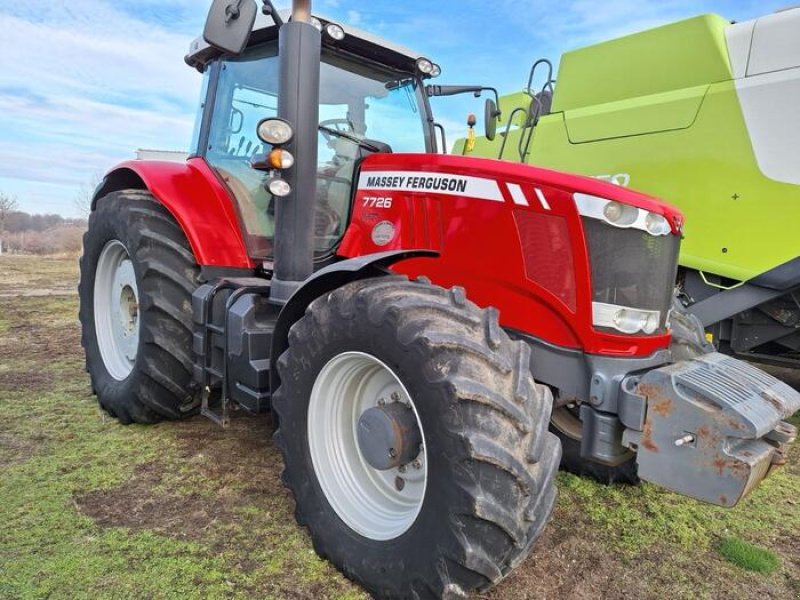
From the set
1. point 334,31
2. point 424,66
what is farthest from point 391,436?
point 424,66

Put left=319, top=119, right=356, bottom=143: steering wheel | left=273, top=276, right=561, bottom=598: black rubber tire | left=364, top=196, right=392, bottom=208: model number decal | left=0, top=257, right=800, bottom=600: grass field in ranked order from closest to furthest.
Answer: left=273, top=276, right=561, bottom=598: black rubber tire → left=0, top=257, right=800, bottom=600: grass field → left=364, top=196, right=392, bottom=208: model number decal → left=319, top=119, right=356, bottom=143: steering wheel

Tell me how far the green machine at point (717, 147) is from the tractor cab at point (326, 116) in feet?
1.77

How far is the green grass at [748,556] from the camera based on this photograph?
2418 millimetres

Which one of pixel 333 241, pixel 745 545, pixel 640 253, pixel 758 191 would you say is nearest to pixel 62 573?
pixel 333 241

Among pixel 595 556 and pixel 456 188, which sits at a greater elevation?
pixel 456 188

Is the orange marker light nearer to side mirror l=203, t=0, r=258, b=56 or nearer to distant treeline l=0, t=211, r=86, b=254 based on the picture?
side mirror l=203, t=0, r=258, b=56

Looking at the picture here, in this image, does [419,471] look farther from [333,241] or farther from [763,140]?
[763,140]

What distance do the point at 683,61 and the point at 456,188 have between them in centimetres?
293

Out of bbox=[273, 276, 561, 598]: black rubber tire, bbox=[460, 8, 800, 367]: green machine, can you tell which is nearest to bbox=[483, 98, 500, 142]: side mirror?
bbox=[460, 8, 800, 367]: green machine

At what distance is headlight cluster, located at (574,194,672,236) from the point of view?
2.22m

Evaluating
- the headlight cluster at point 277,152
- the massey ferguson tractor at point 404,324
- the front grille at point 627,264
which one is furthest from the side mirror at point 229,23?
the front grille at point 627,264

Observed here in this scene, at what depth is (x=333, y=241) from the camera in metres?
3.23

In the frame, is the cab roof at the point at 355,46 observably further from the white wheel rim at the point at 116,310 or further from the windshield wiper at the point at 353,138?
the white wheel rim at the point at 116,310

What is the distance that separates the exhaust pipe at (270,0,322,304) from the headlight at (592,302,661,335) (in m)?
1.29
